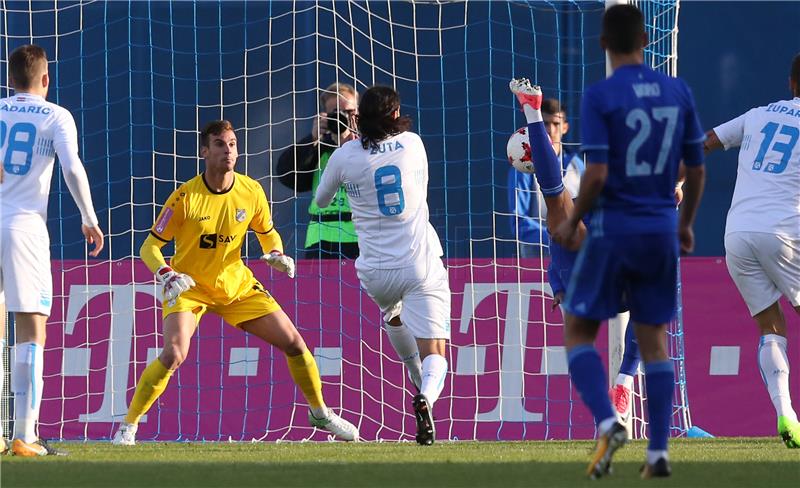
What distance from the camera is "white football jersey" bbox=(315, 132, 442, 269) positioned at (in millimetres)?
8086

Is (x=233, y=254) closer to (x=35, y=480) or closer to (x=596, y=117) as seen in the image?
(x=35, y=480)

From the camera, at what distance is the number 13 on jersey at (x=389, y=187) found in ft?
26.5

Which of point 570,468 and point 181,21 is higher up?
point 181,21

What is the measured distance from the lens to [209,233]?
28.8 feet

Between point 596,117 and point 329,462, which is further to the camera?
point 329,462

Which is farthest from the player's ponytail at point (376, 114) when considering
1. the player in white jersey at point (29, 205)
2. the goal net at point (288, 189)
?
the goal net at point (288, 189)

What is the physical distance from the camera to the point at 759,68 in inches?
468

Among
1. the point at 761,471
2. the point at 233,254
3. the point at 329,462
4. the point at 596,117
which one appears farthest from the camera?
the point at 233,254

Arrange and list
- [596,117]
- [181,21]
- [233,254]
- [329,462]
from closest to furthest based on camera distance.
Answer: [596,117], [329,462], [233,254], [181,21]

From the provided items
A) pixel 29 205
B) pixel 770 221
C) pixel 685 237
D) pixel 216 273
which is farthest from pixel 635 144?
pixel 216 273

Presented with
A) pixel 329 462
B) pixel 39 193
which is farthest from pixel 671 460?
pixel 39 193

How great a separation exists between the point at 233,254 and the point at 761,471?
3920 millimetres

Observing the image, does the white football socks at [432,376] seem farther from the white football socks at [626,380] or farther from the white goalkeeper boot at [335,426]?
the white football socks at [626,380]

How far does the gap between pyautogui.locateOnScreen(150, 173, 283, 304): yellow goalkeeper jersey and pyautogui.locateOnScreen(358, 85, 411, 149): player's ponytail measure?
1129 mm
